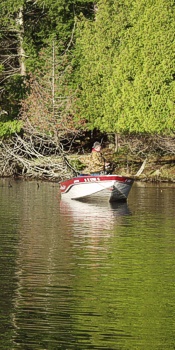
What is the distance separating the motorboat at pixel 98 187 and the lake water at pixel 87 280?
17.0 feet

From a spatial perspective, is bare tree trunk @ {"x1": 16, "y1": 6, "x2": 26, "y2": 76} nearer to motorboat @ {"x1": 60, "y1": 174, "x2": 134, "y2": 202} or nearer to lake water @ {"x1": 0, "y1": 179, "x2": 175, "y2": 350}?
motorboat @ {"x1": 60, "y1": 174, "x2": 134, "y2": 202}

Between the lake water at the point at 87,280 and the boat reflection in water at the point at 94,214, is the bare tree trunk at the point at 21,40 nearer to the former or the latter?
the boat reflection in water at the point at 94,214

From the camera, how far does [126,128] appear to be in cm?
5997

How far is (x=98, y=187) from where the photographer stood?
150ft

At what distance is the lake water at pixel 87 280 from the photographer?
17812mm

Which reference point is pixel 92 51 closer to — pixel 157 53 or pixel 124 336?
pixel 157 53

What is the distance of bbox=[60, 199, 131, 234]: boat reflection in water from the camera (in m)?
33.9

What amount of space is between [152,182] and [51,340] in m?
41.5

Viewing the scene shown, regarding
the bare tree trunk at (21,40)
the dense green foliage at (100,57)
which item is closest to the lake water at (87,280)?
the dense green foliage at (100,57)

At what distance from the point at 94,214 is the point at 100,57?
25461 millimetres

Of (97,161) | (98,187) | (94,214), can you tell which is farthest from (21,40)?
(94,214)

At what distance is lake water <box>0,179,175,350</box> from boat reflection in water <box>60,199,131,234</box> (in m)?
0.05

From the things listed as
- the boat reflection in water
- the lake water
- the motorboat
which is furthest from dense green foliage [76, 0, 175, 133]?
the lake water

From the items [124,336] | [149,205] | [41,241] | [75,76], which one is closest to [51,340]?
[124,336]
